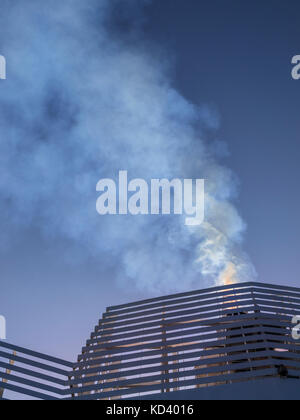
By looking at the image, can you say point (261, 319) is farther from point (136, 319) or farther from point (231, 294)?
point (136, 319)

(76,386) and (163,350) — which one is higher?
(163,350)

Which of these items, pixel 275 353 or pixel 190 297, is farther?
pixel 190 297

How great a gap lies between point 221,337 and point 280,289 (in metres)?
3.00

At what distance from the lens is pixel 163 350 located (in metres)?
11.5
